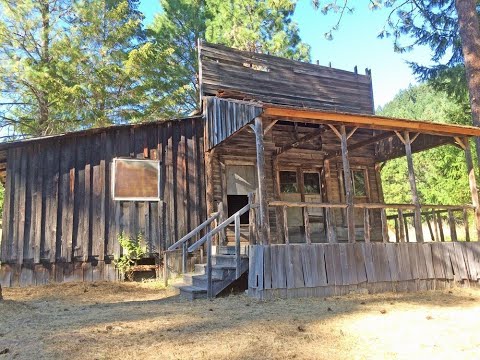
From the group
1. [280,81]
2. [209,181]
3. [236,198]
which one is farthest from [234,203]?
[280,81]

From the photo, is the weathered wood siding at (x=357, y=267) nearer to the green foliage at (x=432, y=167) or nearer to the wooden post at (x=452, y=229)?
the wooden post at (x=452, y=229)

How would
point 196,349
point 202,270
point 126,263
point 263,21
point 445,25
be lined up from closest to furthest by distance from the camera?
point 196,349 → point 202,270 → point 126,263 → point 445,25 → point 263,21

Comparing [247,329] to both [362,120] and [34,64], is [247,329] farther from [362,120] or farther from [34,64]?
[34,64]

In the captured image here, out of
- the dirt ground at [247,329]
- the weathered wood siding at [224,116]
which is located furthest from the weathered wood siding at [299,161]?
the dirt ground at [247,329]

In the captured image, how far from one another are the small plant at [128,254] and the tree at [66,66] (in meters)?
9.47

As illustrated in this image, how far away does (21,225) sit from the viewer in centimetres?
1041

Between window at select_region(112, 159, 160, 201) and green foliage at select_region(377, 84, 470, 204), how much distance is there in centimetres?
1319

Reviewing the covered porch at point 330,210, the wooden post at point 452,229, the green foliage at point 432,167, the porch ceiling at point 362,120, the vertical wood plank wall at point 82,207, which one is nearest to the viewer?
the covered porch at point 330,210

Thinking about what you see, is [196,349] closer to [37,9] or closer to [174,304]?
[174,304]

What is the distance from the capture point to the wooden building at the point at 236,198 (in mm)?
8203

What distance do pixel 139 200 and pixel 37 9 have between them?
13.1 meters

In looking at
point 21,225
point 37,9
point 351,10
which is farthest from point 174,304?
point 37,9

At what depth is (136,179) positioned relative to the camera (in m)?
11.3

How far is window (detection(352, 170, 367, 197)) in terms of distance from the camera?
1417 centimetres
